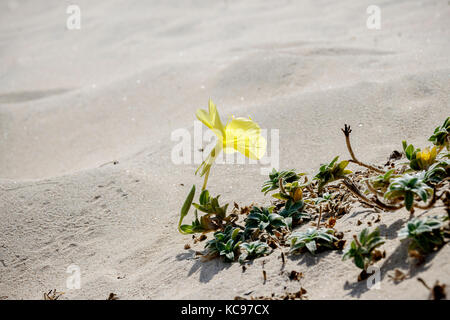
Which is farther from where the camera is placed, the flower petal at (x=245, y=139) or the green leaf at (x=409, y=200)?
the flower petal at (x=245, y=139)

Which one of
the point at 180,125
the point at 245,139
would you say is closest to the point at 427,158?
the point at 245,139

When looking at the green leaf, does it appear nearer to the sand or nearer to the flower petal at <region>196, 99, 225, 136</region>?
the sand

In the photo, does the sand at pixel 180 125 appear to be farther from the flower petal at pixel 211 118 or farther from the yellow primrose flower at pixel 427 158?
the flower petal at pixel 211 118

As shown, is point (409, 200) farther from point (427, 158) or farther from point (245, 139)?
point (245, 139)

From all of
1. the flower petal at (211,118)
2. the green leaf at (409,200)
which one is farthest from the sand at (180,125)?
the flower petal at (211,118)

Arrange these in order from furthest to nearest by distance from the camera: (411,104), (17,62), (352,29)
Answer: (17,62)
(352,29)
(411,104)

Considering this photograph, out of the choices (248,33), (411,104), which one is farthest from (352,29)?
(411,104)

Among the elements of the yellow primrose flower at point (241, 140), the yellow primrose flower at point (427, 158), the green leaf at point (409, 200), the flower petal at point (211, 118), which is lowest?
the green leaf at point (409, 200)
